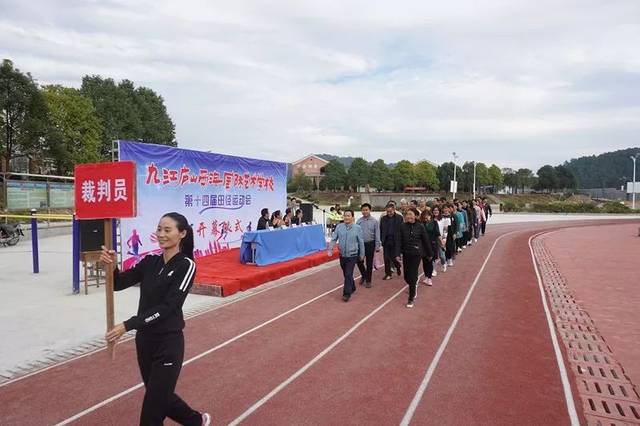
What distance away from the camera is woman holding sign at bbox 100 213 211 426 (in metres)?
2.92

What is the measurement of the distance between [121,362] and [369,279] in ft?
18.3

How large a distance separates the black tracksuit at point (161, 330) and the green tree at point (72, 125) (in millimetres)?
32120

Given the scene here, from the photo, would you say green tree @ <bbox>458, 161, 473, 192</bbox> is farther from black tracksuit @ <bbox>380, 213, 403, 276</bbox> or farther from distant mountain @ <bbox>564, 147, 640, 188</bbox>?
black tracksuit @ <bbox>380, 213, 403, 276</bbox>

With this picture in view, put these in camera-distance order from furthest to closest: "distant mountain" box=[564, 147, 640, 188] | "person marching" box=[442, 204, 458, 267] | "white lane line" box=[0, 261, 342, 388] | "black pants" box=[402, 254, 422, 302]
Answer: "distant mountain" box=[564, 147, 640, 188] → "person marching" box=[442, 204, 458, 267] → "black pants" box=[402, 254, 422, 302] → "white lane line" box=[0, 261, 342, 388]

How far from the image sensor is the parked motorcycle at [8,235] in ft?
52.7

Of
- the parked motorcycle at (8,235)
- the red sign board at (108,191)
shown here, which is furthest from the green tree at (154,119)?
the red sign board at (108,191)

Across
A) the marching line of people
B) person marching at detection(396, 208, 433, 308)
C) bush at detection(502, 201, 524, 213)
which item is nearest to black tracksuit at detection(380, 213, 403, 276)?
the marching line of people

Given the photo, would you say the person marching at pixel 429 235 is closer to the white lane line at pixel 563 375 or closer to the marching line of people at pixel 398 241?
the marching line of people at pixel 398 241

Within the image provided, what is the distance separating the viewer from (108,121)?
42.0 meters

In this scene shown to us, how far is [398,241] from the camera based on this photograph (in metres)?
8.80

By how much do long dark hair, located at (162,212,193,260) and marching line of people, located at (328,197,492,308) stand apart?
540cm

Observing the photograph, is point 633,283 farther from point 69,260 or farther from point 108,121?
point 108,121

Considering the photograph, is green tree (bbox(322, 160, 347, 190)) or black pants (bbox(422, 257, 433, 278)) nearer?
black pants (bbox(422, 257, 433, 278))

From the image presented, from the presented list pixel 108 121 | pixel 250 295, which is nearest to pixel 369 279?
pixel 250 295
